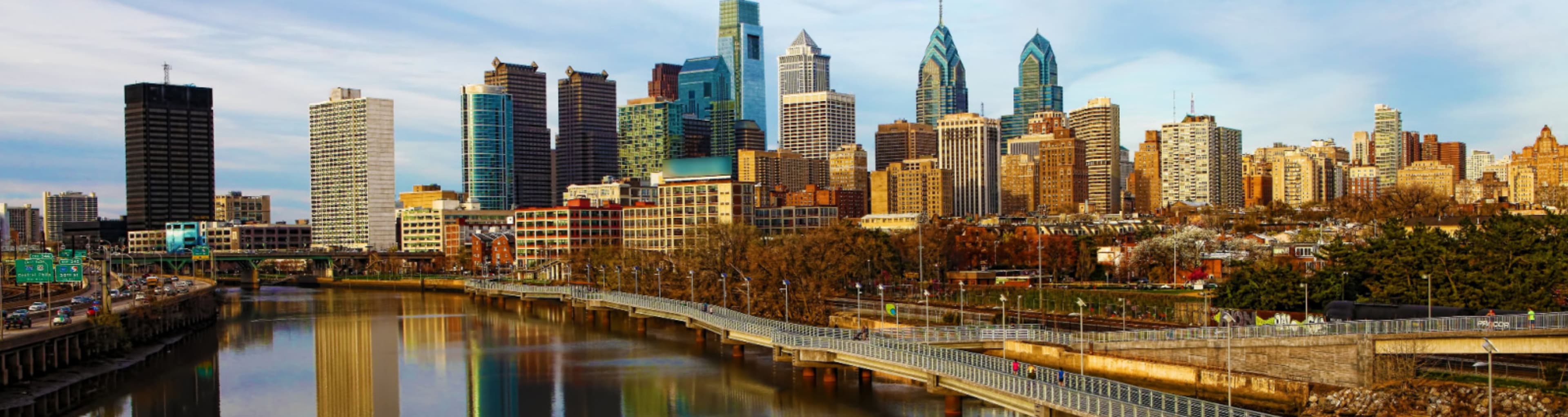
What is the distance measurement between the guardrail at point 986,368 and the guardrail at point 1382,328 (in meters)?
6.29

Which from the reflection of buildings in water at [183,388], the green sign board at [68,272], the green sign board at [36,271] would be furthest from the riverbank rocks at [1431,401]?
the green sign board at [68,272]

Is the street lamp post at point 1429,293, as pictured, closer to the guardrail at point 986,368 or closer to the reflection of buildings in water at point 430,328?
the guardrail at point 986,368

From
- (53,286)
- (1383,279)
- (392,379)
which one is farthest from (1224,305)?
(53,286)

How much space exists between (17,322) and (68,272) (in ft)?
64.9

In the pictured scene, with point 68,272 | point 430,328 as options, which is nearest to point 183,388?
point 68,272

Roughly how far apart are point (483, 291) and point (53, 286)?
154 ft

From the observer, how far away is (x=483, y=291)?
15612 cm

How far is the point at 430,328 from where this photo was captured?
11294 cm

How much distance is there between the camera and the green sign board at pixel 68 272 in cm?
9194

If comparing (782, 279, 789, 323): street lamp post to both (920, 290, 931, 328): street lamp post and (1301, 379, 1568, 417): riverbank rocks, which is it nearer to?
(920, 290, 931, 328): street lamp post

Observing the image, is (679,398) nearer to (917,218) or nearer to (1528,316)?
(1528,316)

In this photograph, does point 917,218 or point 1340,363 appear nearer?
point 1340,363

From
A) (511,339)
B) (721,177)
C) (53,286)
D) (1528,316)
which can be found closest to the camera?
(1528,316)

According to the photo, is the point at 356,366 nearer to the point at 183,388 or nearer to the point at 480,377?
the point at 480,377
